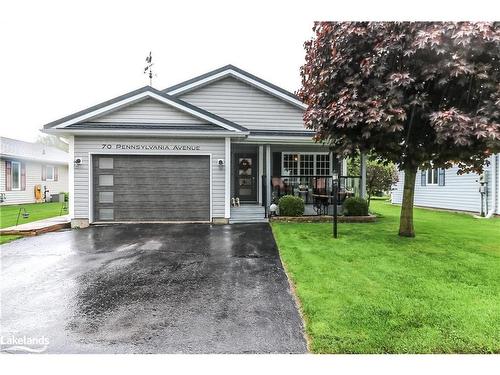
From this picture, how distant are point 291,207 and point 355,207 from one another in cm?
231

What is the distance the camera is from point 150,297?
410 centimetres

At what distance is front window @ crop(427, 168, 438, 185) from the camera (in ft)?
52.3

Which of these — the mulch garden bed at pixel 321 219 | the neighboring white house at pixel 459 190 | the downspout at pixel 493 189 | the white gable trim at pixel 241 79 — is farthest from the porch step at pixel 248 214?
the downspout at pixel 493 189

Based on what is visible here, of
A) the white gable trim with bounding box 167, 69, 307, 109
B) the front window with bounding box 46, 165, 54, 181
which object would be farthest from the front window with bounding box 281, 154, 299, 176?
the front window with bounding box 46, 165, 54, 181

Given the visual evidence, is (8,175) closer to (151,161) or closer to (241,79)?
(151,161)

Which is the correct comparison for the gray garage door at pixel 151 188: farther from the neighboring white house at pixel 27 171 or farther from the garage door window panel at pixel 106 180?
the neighboring white house at pixel 27 171

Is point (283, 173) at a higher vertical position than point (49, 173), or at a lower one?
Result: lower

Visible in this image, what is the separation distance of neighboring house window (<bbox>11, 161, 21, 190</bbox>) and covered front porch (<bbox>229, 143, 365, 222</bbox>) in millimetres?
14077

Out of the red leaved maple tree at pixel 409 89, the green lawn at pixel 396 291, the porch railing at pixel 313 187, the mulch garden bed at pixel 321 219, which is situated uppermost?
the red leaved maple tree at pixel 409 89

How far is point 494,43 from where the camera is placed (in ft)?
18.7

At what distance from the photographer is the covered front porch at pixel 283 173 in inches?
447

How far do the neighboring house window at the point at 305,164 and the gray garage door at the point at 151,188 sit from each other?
3.95 m

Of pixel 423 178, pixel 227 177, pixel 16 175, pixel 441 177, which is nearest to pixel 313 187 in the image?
pixel 227 177

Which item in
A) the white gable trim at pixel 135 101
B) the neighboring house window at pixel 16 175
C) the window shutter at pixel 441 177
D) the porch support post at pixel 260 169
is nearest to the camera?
the white gable trim at pixel 135 101
